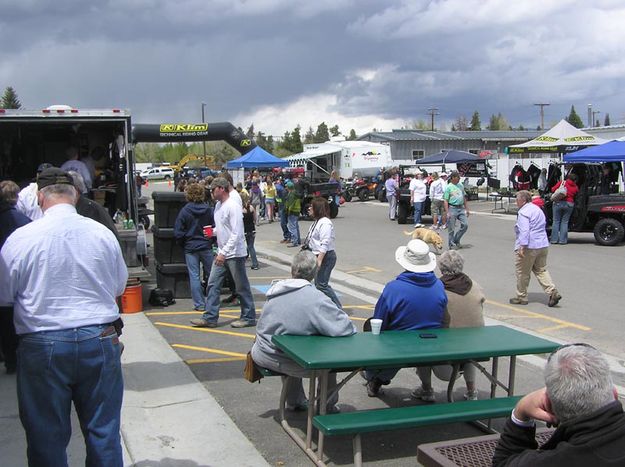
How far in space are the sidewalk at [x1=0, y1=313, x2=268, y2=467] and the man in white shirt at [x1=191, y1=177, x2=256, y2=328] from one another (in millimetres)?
1482

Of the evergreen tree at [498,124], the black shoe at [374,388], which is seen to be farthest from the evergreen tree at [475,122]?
the black shoe at [374,388]

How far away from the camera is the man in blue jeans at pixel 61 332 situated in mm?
2996

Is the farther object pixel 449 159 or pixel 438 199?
pixel 449 159

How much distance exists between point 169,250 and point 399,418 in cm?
634

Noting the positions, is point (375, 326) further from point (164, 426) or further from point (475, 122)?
point (475, 122)

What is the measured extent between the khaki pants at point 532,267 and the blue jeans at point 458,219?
5702 mm

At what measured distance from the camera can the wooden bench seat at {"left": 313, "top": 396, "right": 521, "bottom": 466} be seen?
3.85m

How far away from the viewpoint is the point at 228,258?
7.63 m

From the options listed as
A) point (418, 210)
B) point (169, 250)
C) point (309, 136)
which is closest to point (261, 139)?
point (309, 136)

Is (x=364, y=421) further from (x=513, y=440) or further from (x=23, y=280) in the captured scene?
(x=23, y=280)

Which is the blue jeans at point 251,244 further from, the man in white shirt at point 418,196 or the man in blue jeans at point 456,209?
the man in white shirt at point 418,196

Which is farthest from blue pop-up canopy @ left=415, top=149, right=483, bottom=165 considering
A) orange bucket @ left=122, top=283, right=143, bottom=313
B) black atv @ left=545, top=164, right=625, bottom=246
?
orange bucket @ left=122, top=283, right=143, bottom=313

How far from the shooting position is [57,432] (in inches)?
121

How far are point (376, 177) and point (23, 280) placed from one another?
106 feet
